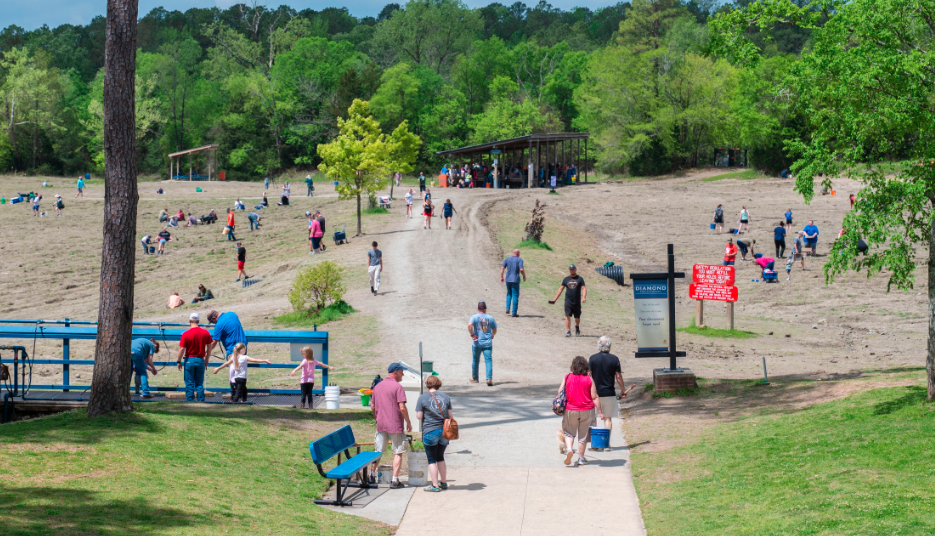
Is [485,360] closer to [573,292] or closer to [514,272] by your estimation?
[573,292]

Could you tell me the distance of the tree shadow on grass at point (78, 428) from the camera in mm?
9773

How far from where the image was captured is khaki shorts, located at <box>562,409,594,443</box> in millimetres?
10734

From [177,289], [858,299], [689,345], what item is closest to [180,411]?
[689,345]

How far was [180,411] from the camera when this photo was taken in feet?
39.7

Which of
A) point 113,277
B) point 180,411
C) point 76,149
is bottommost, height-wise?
point 180,411

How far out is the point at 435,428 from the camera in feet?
32.0

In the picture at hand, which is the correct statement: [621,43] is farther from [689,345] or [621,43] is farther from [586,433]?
[586,433]

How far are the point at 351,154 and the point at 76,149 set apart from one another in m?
69.0

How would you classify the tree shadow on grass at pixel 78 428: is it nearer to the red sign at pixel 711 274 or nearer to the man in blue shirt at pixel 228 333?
the man in blue shirt at pixel 228 333

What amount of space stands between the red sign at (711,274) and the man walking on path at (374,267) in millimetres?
9204

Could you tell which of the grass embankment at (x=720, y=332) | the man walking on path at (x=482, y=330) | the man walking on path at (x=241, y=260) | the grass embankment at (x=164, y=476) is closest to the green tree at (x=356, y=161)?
the man walking on path at (x=241, y=260)

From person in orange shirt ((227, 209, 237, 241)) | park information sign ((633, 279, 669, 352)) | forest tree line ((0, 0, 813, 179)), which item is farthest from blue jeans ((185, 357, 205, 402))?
forest tree line ((0, 0, 813, 179))

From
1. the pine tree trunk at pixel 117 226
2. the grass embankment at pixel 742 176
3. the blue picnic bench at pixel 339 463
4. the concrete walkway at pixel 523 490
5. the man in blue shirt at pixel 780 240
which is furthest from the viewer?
the grass embankment at pixel 742 176

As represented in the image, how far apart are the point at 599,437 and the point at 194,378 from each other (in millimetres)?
6688
